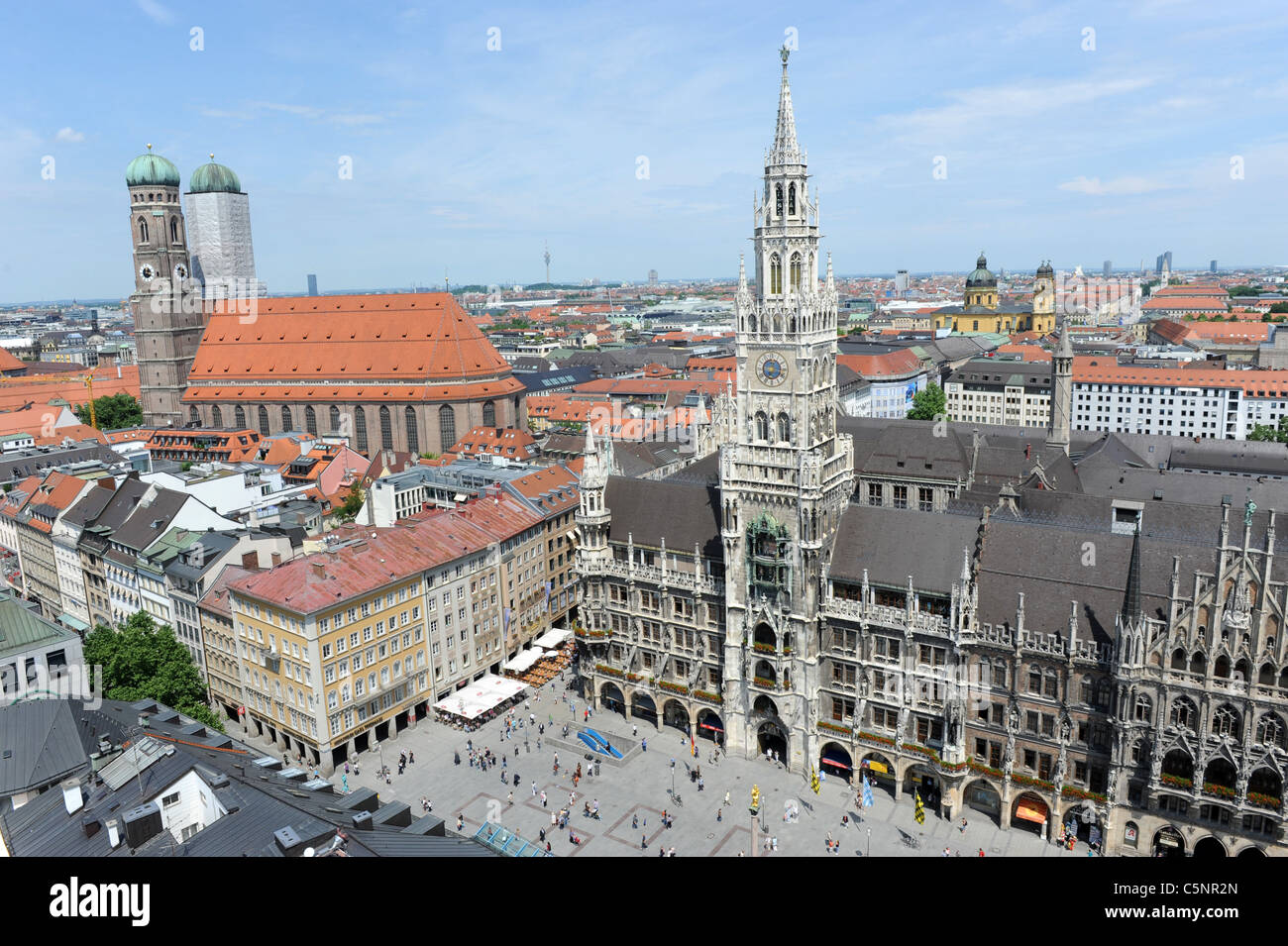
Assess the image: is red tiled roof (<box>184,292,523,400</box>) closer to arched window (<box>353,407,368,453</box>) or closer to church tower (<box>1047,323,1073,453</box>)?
arched window (<box>353,407,368,453</box>)

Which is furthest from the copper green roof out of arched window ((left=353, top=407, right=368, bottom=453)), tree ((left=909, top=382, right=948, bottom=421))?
tree ((left=909, top=382, right=948, bottom=421))

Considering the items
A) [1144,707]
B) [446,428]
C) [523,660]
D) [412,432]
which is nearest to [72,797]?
[523,660]

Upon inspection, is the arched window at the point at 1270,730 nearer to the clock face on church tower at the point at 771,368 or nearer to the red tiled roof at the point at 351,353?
the clock face on church tower at the point at 771,368

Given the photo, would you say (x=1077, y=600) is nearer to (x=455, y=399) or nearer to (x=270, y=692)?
(x=270, y=692)

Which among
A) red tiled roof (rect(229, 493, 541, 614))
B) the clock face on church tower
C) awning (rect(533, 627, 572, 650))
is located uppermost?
the clock face on church tower

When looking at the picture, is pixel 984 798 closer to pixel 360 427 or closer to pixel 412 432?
pixel 412 432
